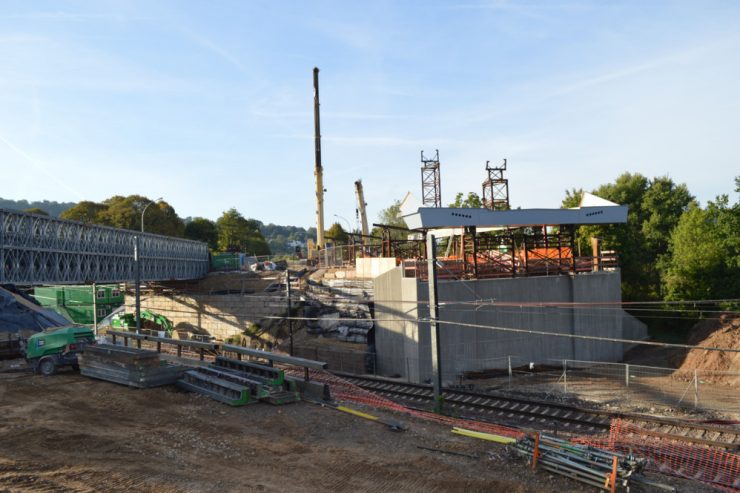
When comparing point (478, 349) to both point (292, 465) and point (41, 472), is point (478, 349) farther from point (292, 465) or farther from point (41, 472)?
point (41, 472)

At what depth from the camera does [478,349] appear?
27.1 m

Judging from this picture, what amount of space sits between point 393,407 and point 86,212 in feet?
281

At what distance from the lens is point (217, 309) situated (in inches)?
1716

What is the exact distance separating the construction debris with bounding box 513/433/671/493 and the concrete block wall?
27616mm

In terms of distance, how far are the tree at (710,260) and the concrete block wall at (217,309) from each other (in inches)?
1144

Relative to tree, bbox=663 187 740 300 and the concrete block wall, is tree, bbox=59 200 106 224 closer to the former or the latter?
the concrete block wall

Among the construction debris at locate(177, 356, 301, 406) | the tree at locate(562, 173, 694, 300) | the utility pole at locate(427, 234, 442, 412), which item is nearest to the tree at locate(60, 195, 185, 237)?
the tree at locate(562, 173, 694, 300)

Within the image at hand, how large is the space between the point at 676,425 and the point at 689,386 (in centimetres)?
802

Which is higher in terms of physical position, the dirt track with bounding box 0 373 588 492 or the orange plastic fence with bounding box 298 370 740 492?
the dirt track with bounding box 0 373 588 492

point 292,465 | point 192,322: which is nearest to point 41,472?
point 292,465

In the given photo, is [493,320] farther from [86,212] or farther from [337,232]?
[86,212]

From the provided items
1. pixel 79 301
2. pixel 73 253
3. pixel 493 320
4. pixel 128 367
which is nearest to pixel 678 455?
pixel 493 320

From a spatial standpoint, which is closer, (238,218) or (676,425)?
(676,425)

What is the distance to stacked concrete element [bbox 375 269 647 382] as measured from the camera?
25953mm
